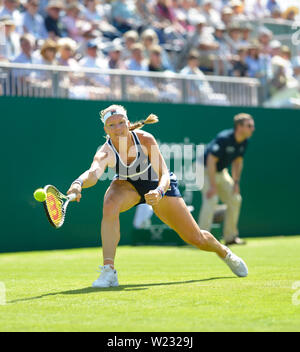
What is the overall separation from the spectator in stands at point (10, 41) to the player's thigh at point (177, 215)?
657 centimetres

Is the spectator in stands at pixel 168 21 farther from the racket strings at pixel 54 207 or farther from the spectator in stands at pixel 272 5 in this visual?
the racket strings at pixel 54 207

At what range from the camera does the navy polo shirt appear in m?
13.6

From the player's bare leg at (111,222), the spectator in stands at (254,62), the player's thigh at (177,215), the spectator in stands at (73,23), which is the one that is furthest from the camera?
the spectator in stands at (254,62)

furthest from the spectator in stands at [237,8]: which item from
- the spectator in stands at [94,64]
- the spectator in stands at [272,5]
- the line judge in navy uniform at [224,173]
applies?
the line judge in navy uniform at [224,173]

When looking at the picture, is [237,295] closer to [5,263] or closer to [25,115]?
[5,263]

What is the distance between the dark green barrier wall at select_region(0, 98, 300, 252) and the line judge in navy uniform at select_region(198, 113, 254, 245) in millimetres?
1544

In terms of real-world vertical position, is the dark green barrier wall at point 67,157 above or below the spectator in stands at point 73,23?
below

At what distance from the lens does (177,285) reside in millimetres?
7883

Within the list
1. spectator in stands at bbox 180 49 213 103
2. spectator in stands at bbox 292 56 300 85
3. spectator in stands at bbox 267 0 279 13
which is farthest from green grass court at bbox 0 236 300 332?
spectator in stands at bbox 267 0 279 13

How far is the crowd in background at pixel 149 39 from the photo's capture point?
14.4 m

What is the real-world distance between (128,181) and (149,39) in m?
8.40

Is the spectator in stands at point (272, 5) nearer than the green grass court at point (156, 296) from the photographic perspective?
No

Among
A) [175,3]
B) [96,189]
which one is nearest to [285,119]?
[175,3]

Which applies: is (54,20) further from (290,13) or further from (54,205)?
(54,205)
